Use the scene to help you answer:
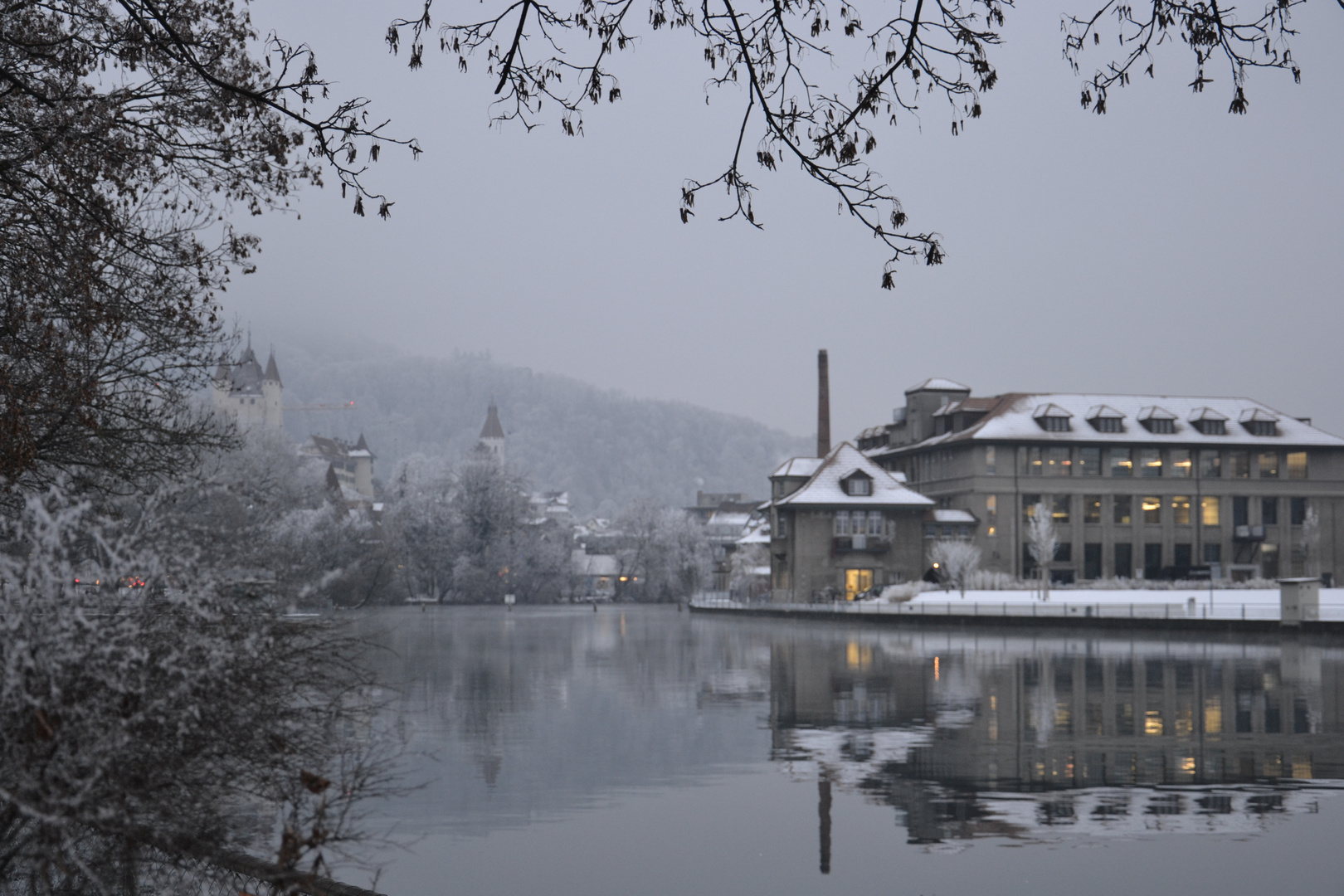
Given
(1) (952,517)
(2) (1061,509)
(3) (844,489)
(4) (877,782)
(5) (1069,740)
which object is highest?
(3) (844,489)

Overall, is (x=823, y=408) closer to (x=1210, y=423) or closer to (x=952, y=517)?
(x=952, y=517)

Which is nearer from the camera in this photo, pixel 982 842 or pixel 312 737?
pixel 312 737

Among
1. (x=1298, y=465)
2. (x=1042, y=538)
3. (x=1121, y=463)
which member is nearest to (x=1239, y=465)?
(x=1298, y=465)

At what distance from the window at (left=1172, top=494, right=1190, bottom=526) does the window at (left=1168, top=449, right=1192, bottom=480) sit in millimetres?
1253

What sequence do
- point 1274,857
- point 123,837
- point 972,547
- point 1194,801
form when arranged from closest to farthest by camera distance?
1. point 123,837
2. point 1274,857
3. point 1194,801
4. point 972,547

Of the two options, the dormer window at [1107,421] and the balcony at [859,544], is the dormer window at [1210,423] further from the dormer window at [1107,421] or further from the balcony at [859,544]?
the balcony at [859,544]

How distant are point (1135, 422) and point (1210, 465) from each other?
5.26 meters

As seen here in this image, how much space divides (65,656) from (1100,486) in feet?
272

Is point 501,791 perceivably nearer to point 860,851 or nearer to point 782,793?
point 782,793

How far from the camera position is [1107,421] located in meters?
A: 84.6

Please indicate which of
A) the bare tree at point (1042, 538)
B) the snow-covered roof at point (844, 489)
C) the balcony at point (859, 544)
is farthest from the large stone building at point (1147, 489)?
the balcony at point (859, 544)

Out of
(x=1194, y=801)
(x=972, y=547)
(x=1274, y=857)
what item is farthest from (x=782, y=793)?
(x=972, y=547)

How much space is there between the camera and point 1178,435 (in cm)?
8462

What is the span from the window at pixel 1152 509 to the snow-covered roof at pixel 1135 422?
3.79 metres
